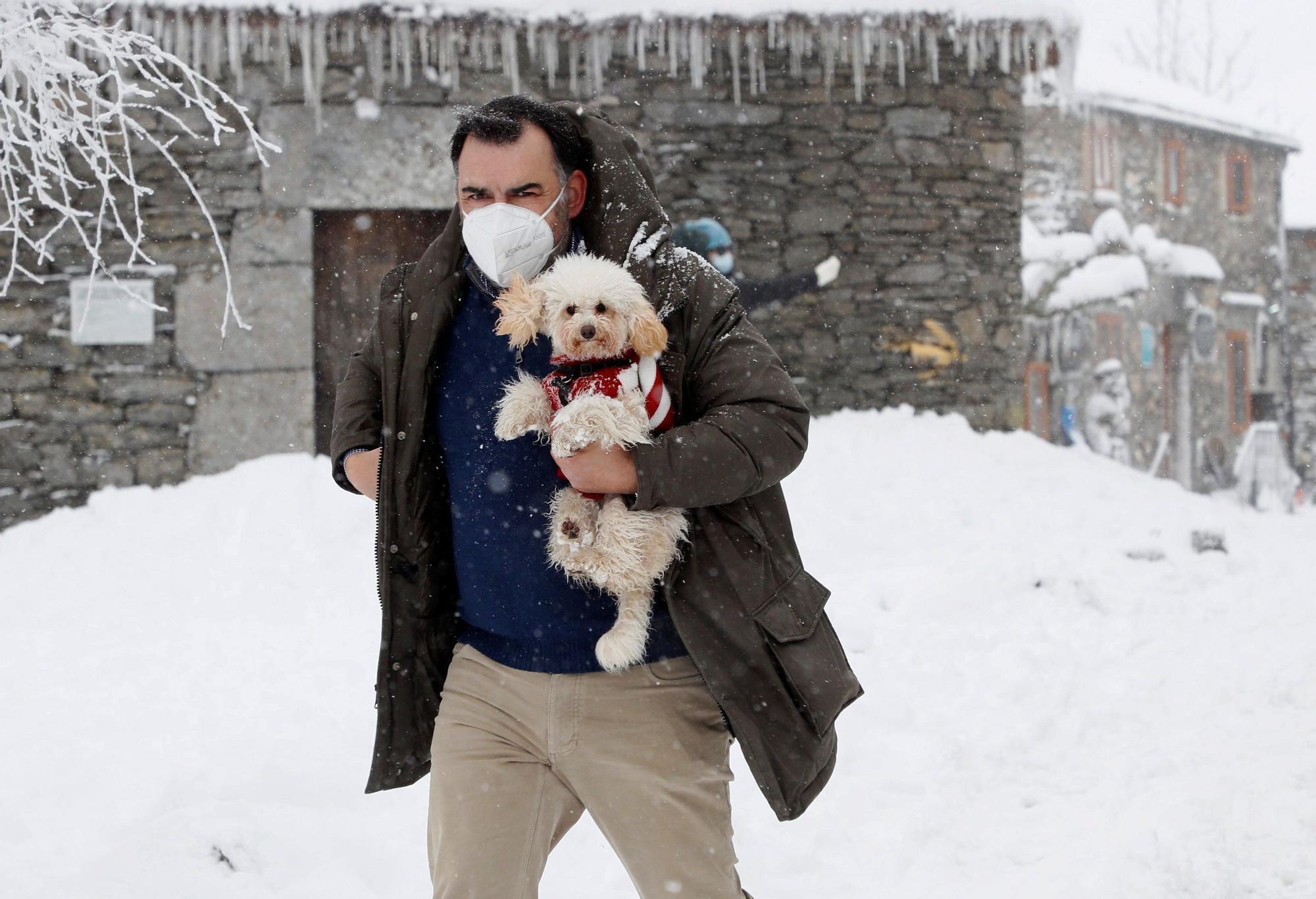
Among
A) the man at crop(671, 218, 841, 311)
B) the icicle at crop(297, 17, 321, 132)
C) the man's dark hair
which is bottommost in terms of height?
the man's dark hair

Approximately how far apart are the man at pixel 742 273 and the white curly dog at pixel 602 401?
229 inches

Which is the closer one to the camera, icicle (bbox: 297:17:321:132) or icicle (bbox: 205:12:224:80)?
icicle (bbox: 205:12:224:80)

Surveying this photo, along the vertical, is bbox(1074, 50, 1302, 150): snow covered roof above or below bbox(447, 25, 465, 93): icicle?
above

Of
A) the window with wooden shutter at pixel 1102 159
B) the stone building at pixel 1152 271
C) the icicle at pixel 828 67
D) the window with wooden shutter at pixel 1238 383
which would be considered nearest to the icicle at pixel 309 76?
the icicle at pixel 828 67

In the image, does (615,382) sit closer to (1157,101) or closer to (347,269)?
(347,269)

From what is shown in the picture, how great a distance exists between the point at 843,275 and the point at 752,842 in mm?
5320

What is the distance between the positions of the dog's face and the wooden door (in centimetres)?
615

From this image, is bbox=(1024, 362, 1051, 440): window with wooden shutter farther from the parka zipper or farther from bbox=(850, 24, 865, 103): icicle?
the parka zipper

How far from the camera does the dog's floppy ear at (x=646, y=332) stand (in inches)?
71.6

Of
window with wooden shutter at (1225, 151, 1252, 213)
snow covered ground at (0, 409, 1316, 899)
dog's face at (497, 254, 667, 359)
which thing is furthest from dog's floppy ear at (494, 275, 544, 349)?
window with wooden shutter at (1225, 151, 1252, 213)

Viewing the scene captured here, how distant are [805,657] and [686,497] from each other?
33 centimetres

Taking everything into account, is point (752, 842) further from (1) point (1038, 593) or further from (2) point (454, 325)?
(1) point (1038, 593)

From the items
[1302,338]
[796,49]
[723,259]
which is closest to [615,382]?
[723,259]

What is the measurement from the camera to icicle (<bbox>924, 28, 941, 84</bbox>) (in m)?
7.89
